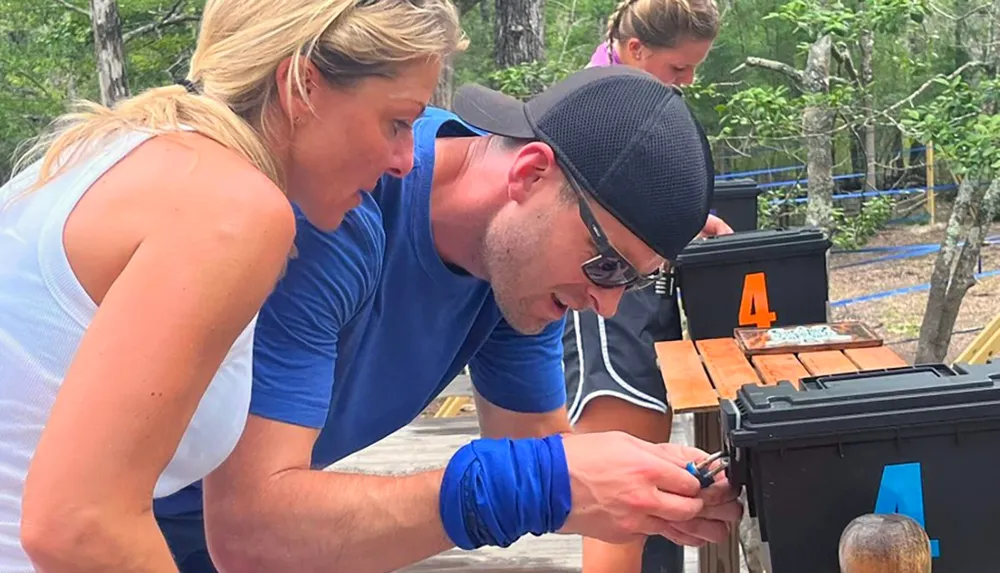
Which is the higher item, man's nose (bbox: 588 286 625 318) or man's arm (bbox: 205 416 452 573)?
man's nose (bbox: 588 286 625 318)

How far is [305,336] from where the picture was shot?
1.39 m

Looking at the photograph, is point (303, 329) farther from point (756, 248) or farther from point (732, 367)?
point (756, 248)

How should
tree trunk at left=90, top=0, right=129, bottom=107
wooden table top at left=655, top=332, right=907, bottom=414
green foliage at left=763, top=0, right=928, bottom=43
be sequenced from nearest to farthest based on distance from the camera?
wooden table top at left=655, top=332, right=907, bottom=414 < green foliage at left=763, top=0, right=928, bottom=43 < tree trunk at left=90, top=0, right=129, bottom=107

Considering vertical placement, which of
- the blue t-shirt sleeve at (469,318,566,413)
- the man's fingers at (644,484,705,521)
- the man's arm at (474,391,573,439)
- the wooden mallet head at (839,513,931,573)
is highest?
the wooden mallet head at (839,513,931,573)

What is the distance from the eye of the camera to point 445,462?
431 cm

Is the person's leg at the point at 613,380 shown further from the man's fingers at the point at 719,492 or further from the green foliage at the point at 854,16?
the green foliage at the point at 854,16

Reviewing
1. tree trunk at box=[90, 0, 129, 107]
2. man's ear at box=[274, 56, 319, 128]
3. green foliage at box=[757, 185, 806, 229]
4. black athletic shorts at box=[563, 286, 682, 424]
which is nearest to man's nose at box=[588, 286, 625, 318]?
man's ear at box=[274, 56, 319, 128]

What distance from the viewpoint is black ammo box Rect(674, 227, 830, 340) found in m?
3.08

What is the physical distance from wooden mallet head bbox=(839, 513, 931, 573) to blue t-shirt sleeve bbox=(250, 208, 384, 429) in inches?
28.0

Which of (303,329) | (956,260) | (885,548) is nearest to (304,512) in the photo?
(303,329)

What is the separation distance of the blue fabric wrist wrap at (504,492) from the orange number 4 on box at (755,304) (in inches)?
73.6

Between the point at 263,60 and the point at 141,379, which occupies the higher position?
the point at 263,60

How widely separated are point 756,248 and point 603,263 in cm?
164

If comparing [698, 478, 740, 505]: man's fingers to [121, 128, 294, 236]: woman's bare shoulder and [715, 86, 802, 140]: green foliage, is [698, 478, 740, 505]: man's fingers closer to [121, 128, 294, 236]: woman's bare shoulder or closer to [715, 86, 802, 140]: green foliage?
[121, 128, 294, 236]: woman's bare shoulder
